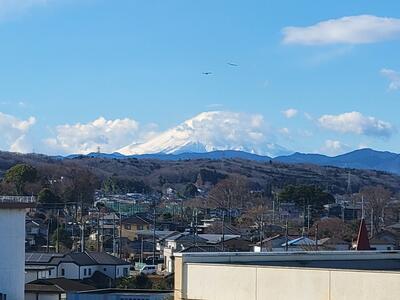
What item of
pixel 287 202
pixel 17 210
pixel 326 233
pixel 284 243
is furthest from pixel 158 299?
pixel 287 202

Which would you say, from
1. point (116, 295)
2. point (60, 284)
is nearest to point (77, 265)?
point (60, 284)

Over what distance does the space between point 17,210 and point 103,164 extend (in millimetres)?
143033

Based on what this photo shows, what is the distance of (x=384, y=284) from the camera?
1291cm

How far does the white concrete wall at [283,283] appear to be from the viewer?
13078 mm

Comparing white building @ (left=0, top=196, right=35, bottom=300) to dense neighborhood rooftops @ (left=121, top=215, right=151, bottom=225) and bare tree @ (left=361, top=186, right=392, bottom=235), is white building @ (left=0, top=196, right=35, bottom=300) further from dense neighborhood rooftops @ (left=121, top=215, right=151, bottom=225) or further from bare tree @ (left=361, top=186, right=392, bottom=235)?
bare tree @ (left=361, top=186, right=392, bottom=235)

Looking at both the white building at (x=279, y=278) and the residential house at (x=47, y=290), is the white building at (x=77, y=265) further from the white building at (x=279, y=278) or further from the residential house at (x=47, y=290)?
the white building at (x=279, y=278)

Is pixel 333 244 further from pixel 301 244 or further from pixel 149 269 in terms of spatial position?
pixel 149 269

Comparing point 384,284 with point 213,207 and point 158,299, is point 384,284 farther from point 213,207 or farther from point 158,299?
point 213,207

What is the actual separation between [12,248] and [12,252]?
14 cm

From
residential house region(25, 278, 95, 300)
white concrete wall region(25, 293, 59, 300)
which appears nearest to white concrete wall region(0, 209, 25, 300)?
Answer: residential house region(25, 278, 95, 300)

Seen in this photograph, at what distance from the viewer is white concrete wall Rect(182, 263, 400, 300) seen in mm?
13078

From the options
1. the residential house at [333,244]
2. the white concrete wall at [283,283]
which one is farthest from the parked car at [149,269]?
the white concrete wall at [283,283]

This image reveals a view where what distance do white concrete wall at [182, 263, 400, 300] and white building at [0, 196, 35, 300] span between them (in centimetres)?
1289

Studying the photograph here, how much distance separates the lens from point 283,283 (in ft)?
47.6
